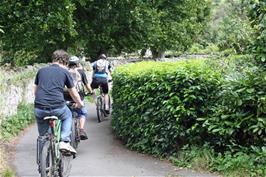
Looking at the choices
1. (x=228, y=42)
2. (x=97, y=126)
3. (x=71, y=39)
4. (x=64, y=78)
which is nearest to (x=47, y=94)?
(x=64, y=78)

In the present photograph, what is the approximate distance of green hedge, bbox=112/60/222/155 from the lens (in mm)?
8227

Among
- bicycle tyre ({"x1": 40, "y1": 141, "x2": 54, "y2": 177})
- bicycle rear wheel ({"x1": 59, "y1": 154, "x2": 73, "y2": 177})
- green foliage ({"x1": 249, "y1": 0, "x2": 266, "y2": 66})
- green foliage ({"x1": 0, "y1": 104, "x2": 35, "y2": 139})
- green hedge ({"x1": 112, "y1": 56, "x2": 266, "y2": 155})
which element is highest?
green foliage ({"x1": 249, "y1": 0, "x2": 266, "y2": 66})

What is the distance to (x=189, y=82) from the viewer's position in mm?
8312

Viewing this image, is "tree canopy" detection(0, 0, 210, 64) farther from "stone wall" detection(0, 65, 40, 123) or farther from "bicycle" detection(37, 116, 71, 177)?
"bicycle" detection(37, 116, 71, 177)

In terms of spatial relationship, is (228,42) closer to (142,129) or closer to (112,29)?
(142,129)

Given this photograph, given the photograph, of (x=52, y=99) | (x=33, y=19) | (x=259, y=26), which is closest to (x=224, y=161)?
(x=259, y=26)

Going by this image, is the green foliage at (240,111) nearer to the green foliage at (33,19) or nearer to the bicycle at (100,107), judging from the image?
the bicycle at (100,107)

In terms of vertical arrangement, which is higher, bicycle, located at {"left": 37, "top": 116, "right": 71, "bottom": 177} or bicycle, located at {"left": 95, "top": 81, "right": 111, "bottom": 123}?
bicycle, located at {"left": 37, "top": 116, "right": 71, "bottom": 177}

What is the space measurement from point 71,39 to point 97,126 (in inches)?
460

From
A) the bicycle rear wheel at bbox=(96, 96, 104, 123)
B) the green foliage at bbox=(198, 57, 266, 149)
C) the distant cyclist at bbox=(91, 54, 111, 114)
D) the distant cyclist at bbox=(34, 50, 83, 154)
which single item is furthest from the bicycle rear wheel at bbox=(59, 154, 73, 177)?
the distant cyclist at bbox=(91, 54, 111, 114)

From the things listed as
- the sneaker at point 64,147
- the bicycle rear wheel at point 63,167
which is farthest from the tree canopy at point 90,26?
the sneaker at point 64,147

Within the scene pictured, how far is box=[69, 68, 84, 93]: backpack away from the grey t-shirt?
2.51m

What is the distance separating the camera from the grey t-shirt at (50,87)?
6.79 metres

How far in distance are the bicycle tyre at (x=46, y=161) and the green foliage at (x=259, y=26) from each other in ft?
12.0
